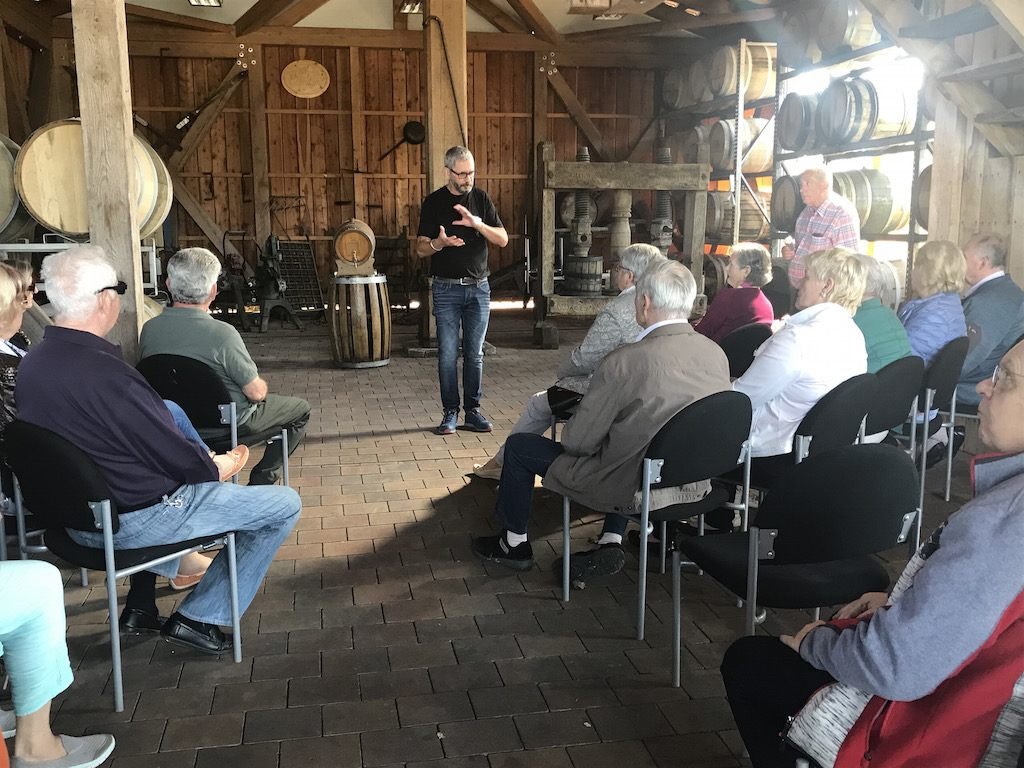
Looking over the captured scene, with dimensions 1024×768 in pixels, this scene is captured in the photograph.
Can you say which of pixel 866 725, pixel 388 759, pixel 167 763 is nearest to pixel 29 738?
pixel 167 763

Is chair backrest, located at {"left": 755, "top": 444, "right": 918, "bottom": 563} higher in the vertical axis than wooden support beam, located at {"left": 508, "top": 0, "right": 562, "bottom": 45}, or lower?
lower

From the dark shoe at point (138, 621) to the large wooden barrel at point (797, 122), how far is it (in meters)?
7.97

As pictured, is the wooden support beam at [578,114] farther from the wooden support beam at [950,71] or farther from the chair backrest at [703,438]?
the chair backrest at [703,438]

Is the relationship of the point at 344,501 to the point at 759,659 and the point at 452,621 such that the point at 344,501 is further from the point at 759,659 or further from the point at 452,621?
the point at 759,659

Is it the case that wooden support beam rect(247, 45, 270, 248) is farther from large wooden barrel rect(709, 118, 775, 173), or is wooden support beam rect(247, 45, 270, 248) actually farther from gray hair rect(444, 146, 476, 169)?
gray hair rect(444, 146, 476, 169)

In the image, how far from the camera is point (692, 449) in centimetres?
275

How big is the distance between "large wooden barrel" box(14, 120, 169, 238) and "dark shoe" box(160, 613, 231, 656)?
7.63ft

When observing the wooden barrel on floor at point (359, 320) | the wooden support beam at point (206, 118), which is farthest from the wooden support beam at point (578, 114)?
the wooden barrel on floor at point (359, 320)

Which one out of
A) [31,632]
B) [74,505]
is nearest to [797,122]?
[74,505]

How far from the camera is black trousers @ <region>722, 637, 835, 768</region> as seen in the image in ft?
5.94

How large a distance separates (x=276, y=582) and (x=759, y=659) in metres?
2.11

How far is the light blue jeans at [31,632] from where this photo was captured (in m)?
2.05


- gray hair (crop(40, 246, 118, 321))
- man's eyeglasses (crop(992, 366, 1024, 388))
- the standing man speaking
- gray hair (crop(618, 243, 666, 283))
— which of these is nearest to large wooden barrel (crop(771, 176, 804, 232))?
the standing man speaking

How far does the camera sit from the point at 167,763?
2.27 m
